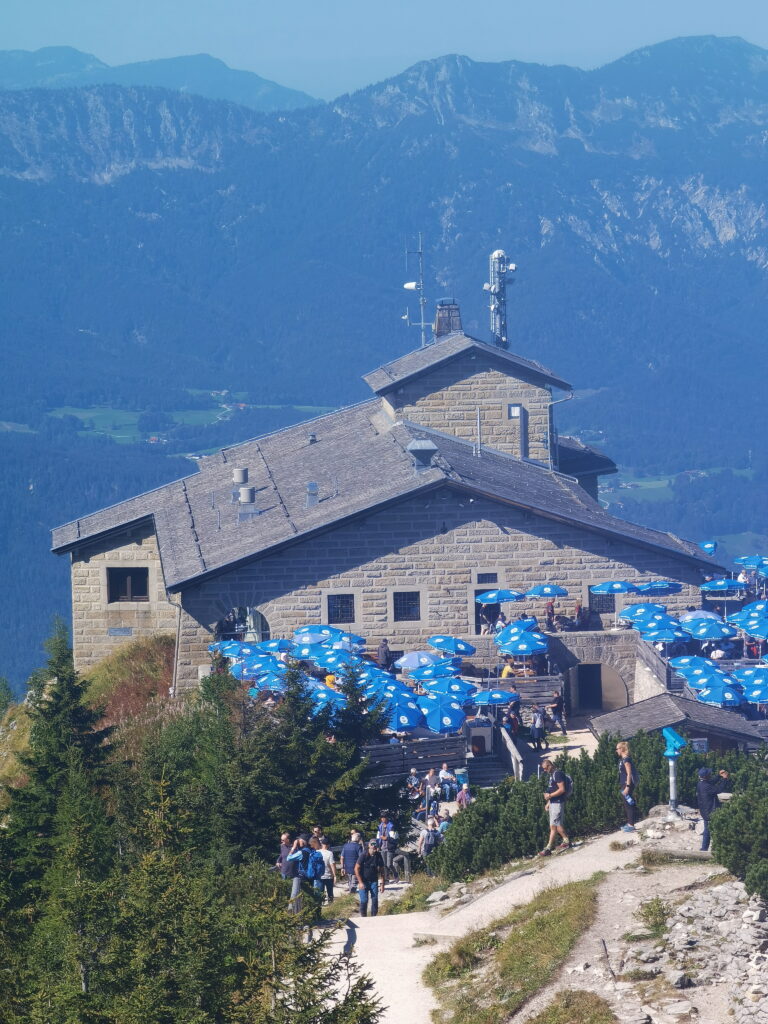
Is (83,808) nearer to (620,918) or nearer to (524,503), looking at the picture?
(620,918)

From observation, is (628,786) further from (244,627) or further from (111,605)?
(111,605)

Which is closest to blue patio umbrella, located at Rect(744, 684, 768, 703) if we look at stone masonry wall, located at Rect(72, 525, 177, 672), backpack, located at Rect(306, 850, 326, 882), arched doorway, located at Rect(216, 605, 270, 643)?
backpack, located at Rect(306, 850, 326, 882)

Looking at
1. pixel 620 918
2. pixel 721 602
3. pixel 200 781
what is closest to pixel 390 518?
pixel 721 602

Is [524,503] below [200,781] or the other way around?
the other way around

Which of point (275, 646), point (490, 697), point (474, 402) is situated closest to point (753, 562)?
point (474, 402)

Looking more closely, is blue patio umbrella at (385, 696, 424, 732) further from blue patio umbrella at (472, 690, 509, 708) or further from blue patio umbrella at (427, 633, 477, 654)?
blue patio umbrella at (427, 633, 477, 654)
